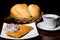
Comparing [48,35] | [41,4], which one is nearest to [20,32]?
[48,35]

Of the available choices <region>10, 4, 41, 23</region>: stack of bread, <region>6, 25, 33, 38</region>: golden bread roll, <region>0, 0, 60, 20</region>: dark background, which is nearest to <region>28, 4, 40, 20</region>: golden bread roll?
<region>10, 4, 41, 23</region>: stack of bread

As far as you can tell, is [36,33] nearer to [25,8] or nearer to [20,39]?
[20,39]

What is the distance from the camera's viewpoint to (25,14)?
2.40 feet

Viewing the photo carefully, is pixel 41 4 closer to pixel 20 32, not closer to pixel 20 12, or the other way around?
pixel 20 12

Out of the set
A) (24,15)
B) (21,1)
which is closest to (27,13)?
(24,15)

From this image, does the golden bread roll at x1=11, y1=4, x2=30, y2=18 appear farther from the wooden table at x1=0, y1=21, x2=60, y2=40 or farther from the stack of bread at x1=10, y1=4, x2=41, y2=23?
the wooden table at x1=0, y1=21, x2=60, y2=40

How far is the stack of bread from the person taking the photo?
28.2 inches

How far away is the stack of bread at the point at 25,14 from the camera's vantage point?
28.2 inches

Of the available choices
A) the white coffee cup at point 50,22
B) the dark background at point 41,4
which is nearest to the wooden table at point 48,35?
the white coffee cup at point 50,22

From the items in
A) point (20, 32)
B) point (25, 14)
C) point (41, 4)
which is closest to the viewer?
point (20, 32)

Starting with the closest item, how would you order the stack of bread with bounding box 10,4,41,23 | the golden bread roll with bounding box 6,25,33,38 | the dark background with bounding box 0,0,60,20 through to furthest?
the golden bread roll with bounding box 6,25,33,38
the stack of bread with bounding box 10,4,41,23
the dark background with bounding box 0,0,60,20

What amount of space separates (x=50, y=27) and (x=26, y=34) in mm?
120

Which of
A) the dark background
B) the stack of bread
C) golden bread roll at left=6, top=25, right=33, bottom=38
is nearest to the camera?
golden bread roll at left=6, top=25, right=33, bottom=38

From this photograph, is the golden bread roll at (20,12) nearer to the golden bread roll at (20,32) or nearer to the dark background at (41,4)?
the golden bread roll at (20,32)
